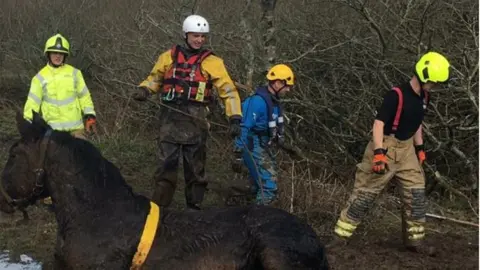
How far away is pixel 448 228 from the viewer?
717 cm

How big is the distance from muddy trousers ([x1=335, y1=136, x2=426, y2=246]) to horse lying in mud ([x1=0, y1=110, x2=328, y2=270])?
1869 millimetres

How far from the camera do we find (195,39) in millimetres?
6906

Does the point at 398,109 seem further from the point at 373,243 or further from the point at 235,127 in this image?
the point at 235,127

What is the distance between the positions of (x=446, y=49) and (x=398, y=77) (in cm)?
70

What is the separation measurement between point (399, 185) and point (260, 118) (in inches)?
67.5

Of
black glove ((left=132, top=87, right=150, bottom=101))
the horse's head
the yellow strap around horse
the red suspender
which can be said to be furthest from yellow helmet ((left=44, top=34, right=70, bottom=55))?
the yellow strap around horse

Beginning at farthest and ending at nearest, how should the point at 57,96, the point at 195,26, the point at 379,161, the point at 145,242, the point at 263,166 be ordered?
the point at 57,96
the point at 263,166
the point at 195,26
the point at 379,161
the point at 145,242

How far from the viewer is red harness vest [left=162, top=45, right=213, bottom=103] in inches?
271

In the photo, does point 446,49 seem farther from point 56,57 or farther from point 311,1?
point 56,57

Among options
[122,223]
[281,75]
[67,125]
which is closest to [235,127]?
[281,75]

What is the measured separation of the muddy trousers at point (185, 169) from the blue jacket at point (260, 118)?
47cm

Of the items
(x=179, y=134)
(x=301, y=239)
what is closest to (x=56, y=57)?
(x=179, y=134)

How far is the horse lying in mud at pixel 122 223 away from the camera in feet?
13.3

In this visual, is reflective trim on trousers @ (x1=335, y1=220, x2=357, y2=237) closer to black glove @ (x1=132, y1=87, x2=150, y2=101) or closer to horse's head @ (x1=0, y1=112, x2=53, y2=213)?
black glove @ (x1=132, y1=87, x2=150, y2=101)
